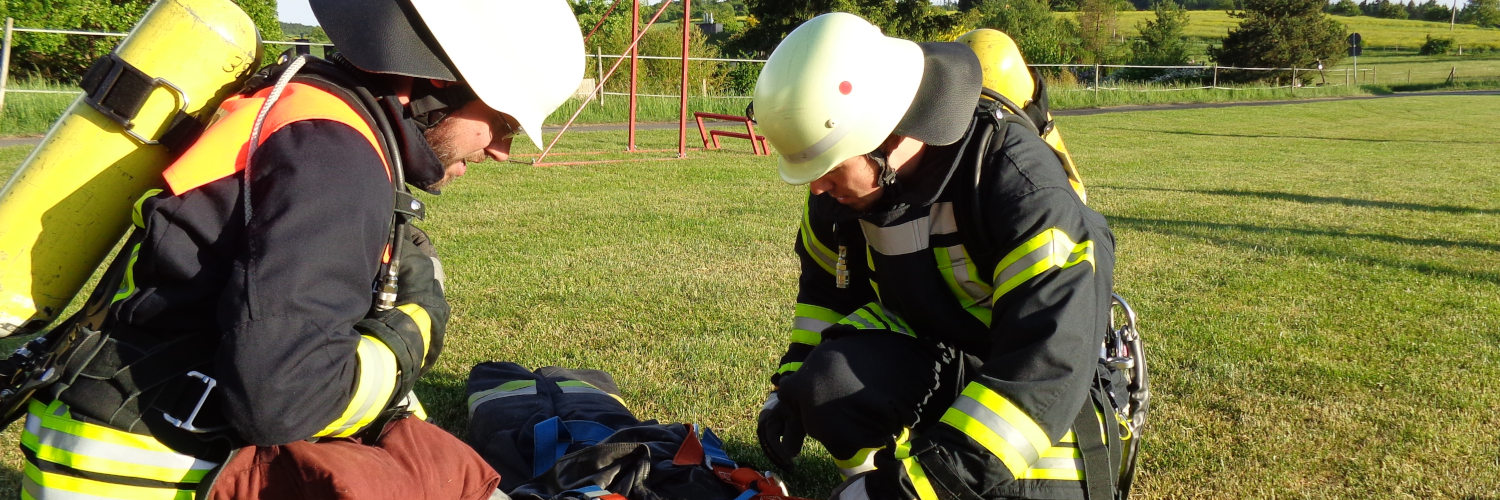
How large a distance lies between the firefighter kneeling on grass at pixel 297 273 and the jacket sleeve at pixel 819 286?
41.1 inches

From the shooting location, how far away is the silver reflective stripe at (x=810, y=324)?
10.3 feet

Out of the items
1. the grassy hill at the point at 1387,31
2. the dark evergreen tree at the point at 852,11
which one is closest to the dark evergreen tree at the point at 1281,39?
the dark evergreen tree at the point at 852,11

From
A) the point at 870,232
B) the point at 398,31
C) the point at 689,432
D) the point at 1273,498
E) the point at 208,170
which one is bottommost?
the point at 1273,498

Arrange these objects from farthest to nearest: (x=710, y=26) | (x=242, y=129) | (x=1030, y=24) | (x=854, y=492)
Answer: (x=710, y=26) < (x=1030, y=24) < (x=854, y=492) < (x=242, y=129)

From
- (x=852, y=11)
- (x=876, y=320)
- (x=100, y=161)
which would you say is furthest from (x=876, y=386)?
(x=852, y=11)

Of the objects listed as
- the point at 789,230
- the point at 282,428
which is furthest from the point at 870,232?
the point at 789,230

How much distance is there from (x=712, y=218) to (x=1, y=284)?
6.41m

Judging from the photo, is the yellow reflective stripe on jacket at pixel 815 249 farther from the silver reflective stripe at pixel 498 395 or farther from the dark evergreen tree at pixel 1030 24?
the dark evergreen tree at pixel 1030 24

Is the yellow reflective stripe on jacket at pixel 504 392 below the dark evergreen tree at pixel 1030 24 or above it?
below

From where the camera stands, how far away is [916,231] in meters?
2.56

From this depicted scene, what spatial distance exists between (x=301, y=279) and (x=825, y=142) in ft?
4.03

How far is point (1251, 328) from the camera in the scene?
5043 mm

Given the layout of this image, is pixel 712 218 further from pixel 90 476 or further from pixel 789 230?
pixel 90 476

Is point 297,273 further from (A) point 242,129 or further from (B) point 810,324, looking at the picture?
(B) point 810,324
